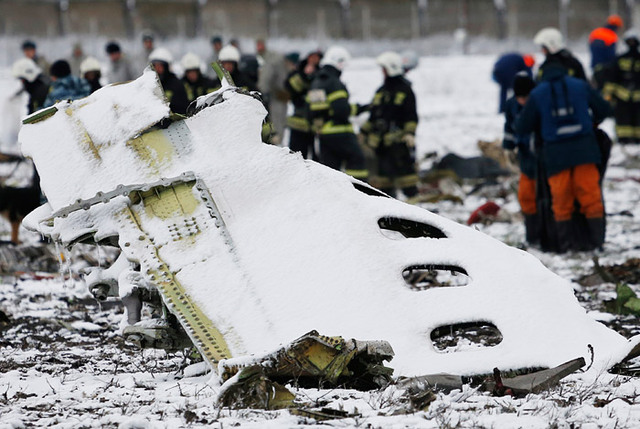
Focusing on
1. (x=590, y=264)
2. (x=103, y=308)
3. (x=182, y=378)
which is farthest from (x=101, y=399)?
(x=590, y=264)

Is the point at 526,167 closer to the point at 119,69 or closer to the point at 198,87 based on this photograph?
the point at 198,87

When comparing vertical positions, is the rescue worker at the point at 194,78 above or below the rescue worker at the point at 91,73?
below

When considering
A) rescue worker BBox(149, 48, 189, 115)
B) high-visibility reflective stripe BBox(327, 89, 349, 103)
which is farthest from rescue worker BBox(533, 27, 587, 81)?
rescue worker BBox(149, 48, 189, 115)

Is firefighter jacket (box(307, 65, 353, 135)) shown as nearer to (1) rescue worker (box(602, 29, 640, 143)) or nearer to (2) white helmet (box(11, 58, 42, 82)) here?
(2) white helmet (box(11, 58, 42, 82))

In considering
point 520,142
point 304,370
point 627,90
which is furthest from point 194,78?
point 304,370

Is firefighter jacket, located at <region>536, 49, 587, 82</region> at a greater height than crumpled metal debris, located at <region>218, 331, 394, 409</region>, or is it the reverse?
firefighter jacket, located at <region>536, 49, 587, 82</region>

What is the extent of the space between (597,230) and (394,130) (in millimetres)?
3968

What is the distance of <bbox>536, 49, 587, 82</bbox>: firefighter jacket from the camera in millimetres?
8523

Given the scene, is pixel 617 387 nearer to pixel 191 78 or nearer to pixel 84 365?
pixel 84 365

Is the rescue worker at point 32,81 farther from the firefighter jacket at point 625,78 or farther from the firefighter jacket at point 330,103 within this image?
the firefighter jacket at point 625,78

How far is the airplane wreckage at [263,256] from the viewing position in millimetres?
4109

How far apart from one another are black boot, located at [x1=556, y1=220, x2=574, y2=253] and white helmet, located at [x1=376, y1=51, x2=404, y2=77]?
11.9 ft

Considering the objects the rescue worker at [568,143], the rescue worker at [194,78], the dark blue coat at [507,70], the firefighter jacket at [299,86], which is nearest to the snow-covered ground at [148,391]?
the rescue worker at [568,143]

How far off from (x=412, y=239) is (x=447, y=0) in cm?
2227
